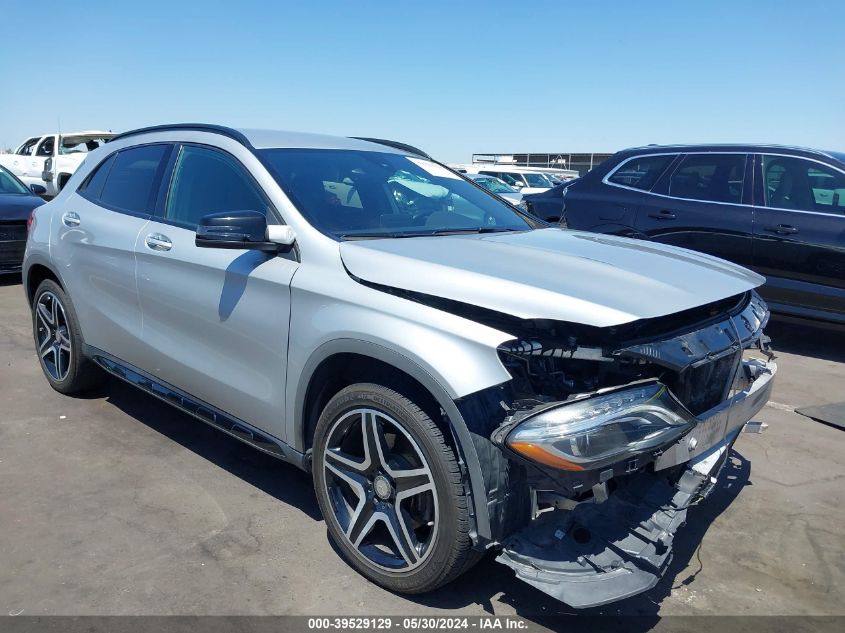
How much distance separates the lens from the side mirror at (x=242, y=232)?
2879 mm

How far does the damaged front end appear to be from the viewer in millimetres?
2238

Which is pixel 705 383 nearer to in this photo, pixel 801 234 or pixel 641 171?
pixel 801 234

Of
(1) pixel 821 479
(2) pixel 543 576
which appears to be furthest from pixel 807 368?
(2) pixel 543 576

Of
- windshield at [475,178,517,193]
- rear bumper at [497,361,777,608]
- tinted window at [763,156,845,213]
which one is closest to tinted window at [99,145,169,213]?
rear bumper at [497,361,777,608]

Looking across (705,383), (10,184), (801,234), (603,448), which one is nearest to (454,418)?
(603,448)

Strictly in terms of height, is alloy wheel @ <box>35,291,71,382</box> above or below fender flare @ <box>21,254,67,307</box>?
below

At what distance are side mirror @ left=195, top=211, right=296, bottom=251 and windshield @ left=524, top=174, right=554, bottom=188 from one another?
19645 millimetres

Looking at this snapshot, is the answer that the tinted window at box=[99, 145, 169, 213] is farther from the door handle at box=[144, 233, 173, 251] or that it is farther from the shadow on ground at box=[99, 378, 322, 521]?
the shadow on ground at box=[99, 378, 322, 521]

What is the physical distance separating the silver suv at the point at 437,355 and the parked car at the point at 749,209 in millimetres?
3345

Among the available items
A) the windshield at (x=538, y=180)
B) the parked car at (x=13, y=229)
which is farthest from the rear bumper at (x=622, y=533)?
the windshield at (x=538, y=180)

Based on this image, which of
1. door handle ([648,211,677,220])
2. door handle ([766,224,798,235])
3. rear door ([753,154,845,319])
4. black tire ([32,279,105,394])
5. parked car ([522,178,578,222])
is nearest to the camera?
black tire ([32,279,105,394])

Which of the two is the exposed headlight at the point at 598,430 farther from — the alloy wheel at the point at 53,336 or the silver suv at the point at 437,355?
the alloy wheel at the point at 53,336

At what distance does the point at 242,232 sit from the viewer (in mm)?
2896

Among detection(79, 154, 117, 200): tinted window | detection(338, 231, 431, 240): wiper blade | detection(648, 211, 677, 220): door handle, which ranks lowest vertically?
detection(648, 211, 677, 220): door handle
